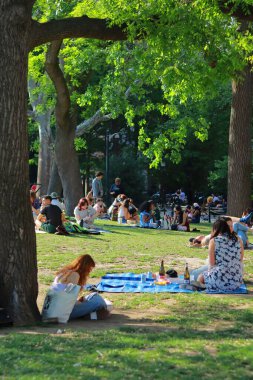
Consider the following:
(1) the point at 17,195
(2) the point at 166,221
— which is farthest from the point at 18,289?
(2) the point at 166,221

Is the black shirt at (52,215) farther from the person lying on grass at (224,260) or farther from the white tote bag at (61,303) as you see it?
the white tote bag at (61,303)

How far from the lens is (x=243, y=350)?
23.3 feet

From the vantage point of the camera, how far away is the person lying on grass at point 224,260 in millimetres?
11633

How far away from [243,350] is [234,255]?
461cm

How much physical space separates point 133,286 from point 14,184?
150 inches

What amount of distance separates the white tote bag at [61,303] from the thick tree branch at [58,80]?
56.0ft

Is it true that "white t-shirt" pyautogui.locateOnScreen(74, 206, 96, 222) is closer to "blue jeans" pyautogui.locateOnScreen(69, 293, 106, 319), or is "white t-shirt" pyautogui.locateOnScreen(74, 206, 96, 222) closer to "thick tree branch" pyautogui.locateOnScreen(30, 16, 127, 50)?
"thick tree branch" pyautogui.locateOnScreen(30, 16, 127, 50)

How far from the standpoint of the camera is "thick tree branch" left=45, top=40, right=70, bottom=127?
2559 cm

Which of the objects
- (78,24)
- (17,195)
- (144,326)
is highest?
(78,24)

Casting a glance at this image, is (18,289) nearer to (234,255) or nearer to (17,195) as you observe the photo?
(17,195)

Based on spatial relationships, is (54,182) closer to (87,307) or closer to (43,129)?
(43,129)

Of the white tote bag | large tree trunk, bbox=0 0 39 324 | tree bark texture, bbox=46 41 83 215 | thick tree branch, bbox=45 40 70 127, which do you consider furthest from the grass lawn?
tree bark texture, bbox=46 41 83 215

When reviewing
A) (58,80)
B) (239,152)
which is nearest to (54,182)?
(58,80)

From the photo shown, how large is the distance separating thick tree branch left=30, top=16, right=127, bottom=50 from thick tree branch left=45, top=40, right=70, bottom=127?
45.6 feet
